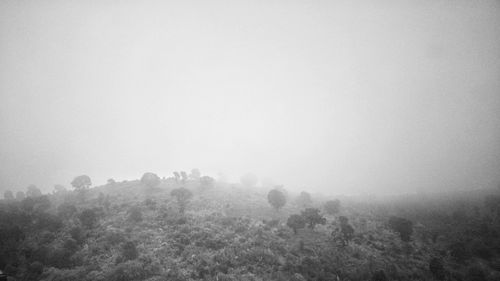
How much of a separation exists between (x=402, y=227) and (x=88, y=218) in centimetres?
3755

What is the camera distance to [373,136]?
18188 cm

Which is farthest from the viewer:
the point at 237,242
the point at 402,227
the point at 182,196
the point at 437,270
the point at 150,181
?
the point at 150,181

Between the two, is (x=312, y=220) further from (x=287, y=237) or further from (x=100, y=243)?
(x=100, y=243)

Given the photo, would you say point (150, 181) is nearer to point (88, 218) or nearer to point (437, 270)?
point (88, 218)

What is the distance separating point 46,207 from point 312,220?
37832 mm

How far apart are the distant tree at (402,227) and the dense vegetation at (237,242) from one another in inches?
4.4

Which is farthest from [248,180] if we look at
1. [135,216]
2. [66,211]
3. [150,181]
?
[66,211]

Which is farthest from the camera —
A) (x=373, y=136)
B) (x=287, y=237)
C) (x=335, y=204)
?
(x=373, y=136)

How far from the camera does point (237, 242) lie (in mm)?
22250

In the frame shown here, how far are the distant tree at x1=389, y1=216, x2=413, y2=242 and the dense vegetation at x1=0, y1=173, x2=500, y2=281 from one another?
0.11 m

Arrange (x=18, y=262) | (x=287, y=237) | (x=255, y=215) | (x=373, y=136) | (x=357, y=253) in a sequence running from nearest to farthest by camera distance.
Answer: (x=18, y=262)
(x=357, y=253)
(x=287, y=237)
(x=255, y=215)
(x=373, y=136)

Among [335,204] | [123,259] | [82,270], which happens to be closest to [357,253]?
[335,204]

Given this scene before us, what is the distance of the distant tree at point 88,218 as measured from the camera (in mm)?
24797

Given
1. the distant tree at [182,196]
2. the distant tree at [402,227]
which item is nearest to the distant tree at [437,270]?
the distant tree at [402,227]
